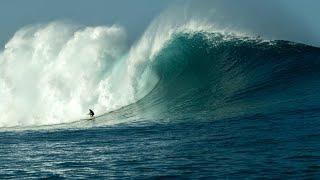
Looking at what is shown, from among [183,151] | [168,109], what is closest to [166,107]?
[168,109]

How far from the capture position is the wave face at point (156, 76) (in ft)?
75.7

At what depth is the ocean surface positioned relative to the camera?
12.3m

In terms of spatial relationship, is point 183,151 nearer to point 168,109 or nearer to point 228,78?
point 168,109

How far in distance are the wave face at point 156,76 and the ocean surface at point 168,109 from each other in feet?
0.20

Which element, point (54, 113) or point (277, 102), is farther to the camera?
point (54, 113)

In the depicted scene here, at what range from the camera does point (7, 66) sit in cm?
3456

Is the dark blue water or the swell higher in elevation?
the swell

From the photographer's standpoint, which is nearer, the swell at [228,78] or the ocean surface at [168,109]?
the ocean surface at [168,109]

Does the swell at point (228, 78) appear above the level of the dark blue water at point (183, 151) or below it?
above

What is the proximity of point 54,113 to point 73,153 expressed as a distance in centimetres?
1510

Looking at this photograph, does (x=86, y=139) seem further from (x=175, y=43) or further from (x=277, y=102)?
(x=175, y=43)

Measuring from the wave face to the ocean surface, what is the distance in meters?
0.06

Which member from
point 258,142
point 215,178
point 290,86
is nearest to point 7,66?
point 290,86

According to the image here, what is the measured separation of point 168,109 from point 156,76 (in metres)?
6.08
